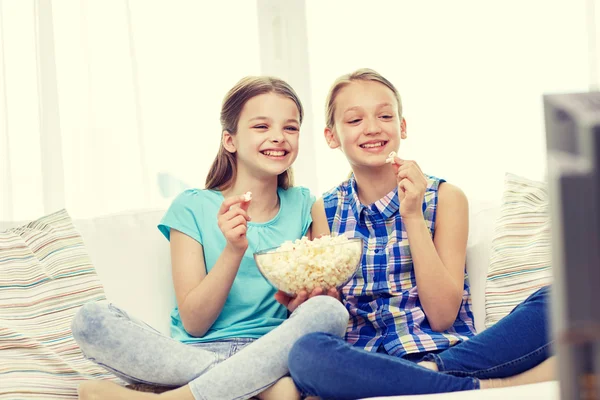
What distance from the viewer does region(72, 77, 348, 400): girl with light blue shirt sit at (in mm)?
1366

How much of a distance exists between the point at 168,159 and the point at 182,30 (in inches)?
18.4

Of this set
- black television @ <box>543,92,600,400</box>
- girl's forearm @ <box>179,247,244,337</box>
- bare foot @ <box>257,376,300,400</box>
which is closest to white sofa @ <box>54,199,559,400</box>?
girl's forearm @ <box>179,247,244,337</box>

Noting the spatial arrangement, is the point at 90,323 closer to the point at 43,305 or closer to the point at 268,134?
the point at 43,305

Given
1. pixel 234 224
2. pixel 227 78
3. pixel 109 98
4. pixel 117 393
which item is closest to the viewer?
pixel 117 393

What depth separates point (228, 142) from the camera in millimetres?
1934

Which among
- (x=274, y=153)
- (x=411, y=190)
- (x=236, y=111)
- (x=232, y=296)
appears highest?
(x=236, y=111)

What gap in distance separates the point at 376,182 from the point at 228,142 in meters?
0.41

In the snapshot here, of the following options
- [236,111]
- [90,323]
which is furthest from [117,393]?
[236,111]

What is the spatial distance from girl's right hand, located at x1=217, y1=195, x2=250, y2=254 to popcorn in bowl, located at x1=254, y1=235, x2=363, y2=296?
0.09m

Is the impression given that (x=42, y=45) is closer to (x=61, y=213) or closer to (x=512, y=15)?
(x=61, y=213)

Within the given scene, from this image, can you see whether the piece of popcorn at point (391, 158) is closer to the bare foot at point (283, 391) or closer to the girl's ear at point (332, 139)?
the girl's ear at point (332, 139)

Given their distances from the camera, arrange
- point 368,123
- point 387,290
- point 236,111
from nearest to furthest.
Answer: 1. point 387,290
2. point 368,123
3. point 236,111

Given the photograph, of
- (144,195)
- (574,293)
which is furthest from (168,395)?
(144,195)

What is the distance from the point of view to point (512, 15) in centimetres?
261
